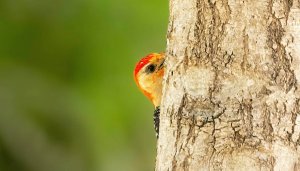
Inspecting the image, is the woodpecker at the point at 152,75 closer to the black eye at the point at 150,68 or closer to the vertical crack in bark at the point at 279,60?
the black eye at the point at 150,68

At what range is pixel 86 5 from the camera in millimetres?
8180

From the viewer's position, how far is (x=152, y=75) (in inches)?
223

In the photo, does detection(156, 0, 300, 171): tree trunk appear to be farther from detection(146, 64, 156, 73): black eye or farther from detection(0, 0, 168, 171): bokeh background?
detection(0, 0, 168, 171): bokeh background

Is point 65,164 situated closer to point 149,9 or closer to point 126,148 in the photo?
point 126,148

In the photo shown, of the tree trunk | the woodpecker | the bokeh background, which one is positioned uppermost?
the tree trunk

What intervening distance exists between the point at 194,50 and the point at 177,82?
0.16 metres

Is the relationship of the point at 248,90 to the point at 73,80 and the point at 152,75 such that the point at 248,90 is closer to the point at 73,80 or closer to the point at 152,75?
the point at 152,75

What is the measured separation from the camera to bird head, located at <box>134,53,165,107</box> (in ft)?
18.3

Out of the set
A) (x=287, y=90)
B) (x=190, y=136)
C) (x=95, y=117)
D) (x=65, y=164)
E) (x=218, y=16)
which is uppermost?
(x=218, y=16)

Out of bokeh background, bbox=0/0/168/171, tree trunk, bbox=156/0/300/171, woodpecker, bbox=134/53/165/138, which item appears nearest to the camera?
tree trunk, bbox=156/0/300/171

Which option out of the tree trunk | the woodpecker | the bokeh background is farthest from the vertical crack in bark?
the bokeh background

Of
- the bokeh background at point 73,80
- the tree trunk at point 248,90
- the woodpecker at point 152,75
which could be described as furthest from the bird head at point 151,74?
the tree trunk at point 248,90

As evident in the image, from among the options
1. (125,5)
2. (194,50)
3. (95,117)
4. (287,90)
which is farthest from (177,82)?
(125,5)

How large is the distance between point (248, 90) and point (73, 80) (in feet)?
15.7
